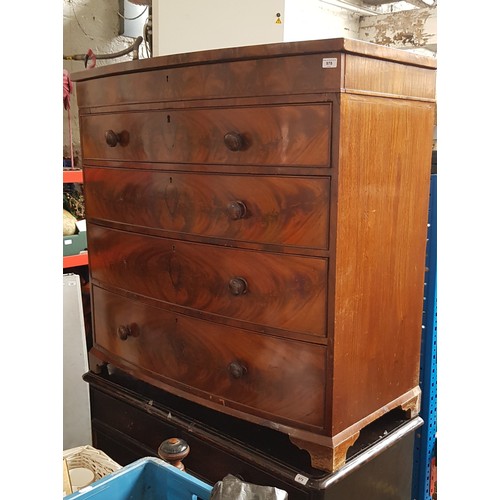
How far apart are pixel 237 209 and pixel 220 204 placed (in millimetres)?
75

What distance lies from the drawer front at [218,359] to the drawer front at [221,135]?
1.33 feet

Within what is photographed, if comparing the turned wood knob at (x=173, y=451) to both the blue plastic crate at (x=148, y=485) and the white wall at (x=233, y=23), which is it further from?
the white wall at (x=233, y=23)

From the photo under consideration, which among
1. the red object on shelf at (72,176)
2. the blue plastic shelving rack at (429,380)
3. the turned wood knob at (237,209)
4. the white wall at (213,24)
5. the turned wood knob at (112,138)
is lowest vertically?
the blue plastic shelving rack at (429,380)

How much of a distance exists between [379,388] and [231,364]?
0.36m

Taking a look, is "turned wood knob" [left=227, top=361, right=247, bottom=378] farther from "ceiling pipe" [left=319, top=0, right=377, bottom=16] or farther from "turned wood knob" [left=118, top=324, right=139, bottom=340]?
"ceiling pipe" [left=319, top=0, right=377, bottom=16]

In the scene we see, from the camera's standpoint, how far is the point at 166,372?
1.58 m

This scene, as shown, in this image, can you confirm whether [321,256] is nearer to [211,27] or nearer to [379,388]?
[379,388]

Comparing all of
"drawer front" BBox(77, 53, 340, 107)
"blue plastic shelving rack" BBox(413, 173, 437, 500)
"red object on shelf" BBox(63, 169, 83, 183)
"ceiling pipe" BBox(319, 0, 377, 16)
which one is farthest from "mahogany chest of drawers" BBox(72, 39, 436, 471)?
"ceiling pipe" BBox(319, 0, 377, 16)

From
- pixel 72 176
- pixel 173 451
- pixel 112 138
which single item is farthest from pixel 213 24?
pixel 173 451

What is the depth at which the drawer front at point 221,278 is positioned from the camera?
1243 millimetres

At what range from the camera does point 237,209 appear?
130 centimetres

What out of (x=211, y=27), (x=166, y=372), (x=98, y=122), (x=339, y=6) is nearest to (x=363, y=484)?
Answer: (x=166, y=372)

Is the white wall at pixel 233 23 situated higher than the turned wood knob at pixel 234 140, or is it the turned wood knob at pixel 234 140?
the white wall at pixel 233 23

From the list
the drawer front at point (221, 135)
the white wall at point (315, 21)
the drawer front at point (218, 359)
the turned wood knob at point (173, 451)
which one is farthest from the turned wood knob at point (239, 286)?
the white wall at point (315, 21)
